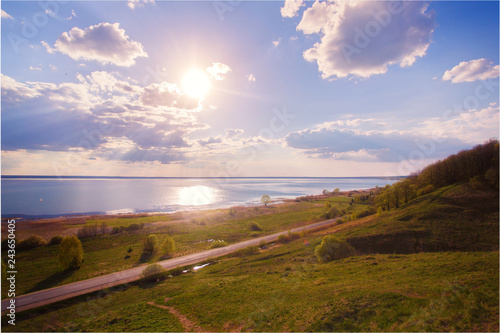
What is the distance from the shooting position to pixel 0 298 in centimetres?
2284

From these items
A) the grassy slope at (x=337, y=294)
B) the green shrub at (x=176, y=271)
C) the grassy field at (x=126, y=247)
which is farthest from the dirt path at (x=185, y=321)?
the grassy field at (x=126, y=247)

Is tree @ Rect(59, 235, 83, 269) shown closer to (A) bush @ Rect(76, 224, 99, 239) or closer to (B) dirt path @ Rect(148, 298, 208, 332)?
(B) dirt path @ Rect(148, 298, 208, 332)

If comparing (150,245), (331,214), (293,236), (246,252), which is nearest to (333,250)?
(246,252)

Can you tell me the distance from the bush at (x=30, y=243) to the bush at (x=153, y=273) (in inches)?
→ 1223

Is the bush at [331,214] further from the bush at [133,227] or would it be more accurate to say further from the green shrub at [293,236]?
the bush at [133,227]

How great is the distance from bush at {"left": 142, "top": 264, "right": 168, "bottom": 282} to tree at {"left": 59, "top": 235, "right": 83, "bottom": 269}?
12643 millimetres

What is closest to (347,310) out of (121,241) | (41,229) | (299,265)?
(299,265)

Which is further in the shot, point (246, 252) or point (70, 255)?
point (246, 252)

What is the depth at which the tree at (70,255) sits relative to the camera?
106 ft

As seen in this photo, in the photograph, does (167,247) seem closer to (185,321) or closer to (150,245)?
(150,245)

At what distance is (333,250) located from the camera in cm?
2988

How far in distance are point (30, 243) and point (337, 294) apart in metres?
58.3

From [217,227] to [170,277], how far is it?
3749 cm

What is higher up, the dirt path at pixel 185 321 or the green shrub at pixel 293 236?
the dirt path at pixel 185 321
